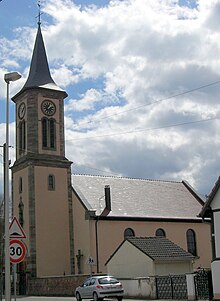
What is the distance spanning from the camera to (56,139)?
51.6 meters

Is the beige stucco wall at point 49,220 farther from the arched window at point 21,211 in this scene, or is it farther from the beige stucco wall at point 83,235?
the beige stucco wall at point 83,235

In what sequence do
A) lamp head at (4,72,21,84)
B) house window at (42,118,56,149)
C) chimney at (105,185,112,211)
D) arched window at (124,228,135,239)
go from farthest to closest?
house window at (42,118,56,149)
arched window at (124,228,135,239)
chimney at (105,185,112,211)
lamp head at (4,72,21,84)

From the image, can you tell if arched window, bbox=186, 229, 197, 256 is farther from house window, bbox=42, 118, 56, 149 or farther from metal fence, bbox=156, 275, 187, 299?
metal fence, bbox=156, 275, 187, 299

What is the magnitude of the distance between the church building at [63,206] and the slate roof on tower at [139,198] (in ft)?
0.35

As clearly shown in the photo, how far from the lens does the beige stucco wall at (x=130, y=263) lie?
1398 inches

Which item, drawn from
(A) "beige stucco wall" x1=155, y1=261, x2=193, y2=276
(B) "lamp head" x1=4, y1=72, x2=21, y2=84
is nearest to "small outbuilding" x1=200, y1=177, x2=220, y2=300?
(A) "beige stucco wall" x1=155, y1=261, x2=193, y2=276

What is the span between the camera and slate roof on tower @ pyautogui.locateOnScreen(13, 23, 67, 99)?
172 feet

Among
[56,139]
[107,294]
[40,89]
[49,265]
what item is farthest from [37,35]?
[107,294]

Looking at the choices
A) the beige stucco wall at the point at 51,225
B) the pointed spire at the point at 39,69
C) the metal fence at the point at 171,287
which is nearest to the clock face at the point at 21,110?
the pointed spire at the point at 39,69

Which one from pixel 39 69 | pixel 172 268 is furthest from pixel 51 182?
pixel 172 268

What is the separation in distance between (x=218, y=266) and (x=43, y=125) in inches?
1134

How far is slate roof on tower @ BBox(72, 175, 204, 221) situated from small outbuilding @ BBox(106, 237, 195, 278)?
10.0 m

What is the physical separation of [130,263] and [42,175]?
1529 cm

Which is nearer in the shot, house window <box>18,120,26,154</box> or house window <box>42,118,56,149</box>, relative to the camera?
house window <box>42,118,56,149</box>
